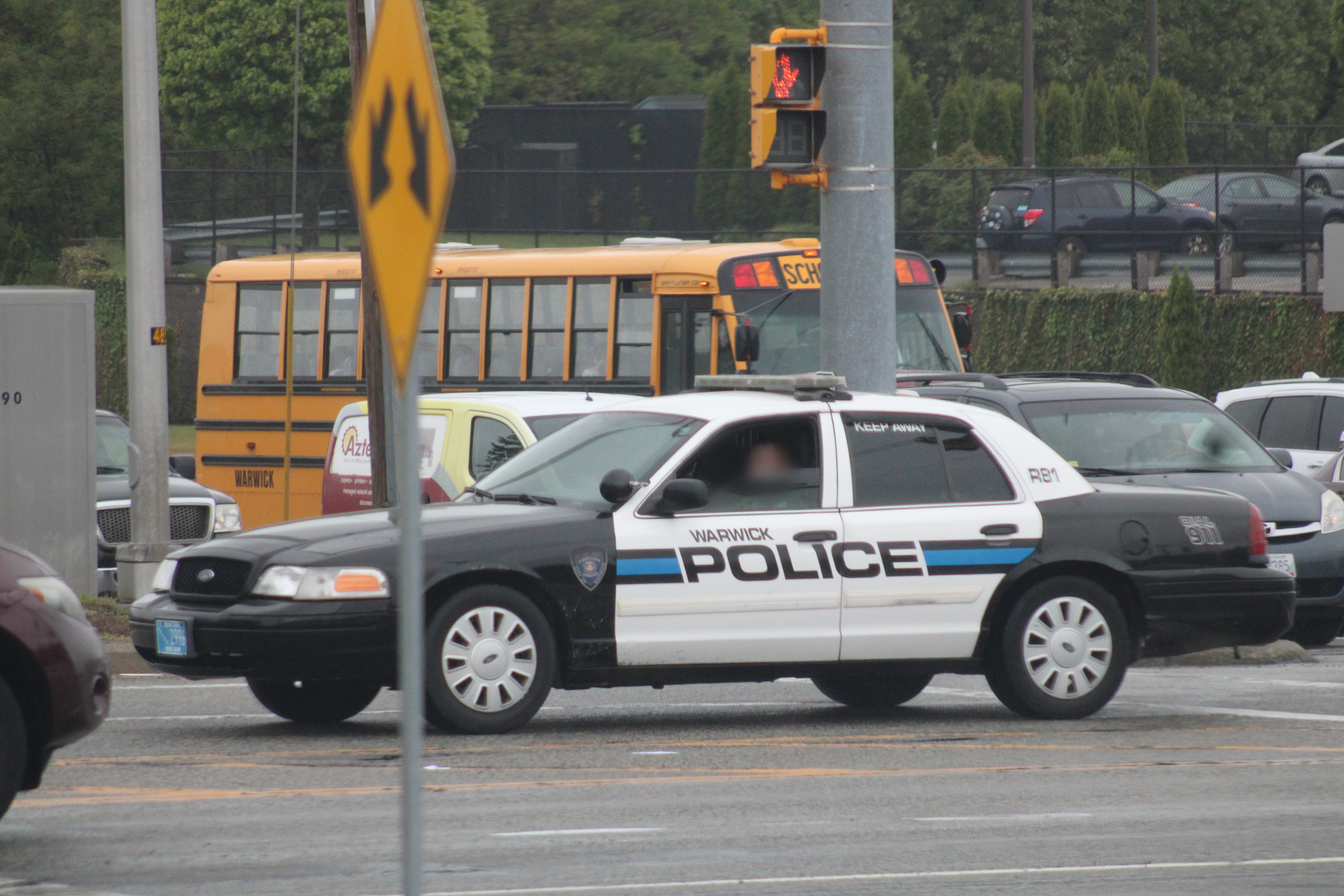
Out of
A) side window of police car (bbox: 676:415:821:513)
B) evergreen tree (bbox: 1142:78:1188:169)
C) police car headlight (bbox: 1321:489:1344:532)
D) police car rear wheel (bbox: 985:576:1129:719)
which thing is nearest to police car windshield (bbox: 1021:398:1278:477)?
police car headlight (bbox: 1321:489:1344:532)

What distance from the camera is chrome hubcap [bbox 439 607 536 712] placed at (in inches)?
378

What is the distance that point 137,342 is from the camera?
15602 mm

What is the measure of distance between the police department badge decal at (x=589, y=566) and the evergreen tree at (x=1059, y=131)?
40989mm

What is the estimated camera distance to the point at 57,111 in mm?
47469

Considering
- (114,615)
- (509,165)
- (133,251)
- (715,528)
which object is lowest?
(114,615)

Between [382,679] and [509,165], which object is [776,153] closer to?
[382,679]

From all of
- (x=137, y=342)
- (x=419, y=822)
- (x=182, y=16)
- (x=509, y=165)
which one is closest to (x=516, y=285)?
(x=137, y=342)

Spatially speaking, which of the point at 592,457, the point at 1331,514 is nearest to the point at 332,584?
the point at 592,457

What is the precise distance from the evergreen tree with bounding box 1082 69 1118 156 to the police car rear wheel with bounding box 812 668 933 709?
130ft

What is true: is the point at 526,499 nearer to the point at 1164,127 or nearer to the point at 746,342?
the point at 746,342

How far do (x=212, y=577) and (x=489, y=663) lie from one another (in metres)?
1.32

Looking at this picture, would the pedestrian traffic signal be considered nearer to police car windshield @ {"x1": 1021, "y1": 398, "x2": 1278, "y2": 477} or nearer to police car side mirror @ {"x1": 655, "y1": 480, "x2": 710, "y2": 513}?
police car windshield @ {"x1": 1021, "y1": 398, "x2": 1278, "y2": 477}

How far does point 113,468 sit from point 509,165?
46218 millimetres

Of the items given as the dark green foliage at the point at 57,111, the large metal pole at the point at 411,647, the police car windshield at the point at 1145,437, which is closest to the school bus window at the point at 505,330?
the police car windshield at the point at 1145,437
